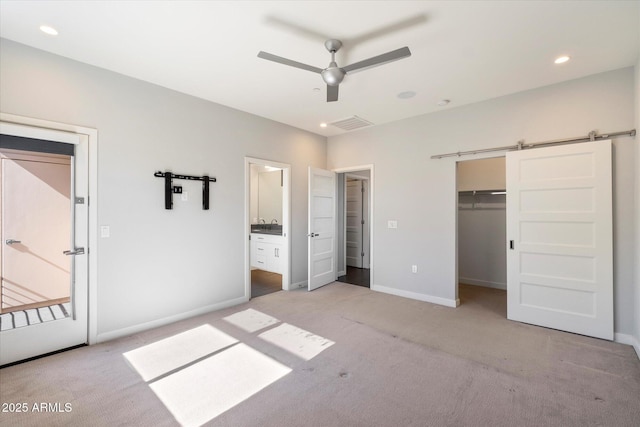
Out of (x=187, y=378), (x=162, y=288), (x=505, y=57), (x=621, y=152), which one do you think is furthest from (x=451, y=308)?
(x=162, y=288)

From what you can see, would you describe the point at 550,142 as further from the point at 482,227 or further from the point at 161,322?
the point at 161,322

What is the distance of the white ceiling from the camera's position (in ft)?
6.92

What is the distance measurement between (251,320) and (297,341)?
0.84 m

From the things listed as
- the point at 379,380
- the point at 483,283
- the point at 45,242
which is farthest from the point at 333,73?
the point at 483,283

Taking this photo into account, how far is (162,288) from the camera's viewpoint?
3.39m

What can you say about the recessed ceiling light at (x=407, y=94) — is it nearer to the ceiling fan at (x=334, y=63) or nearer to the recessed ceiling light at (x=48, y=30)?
the ceiling fan at (x=334, y=63)

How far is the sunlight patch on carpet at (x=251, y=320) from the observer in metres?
3.33

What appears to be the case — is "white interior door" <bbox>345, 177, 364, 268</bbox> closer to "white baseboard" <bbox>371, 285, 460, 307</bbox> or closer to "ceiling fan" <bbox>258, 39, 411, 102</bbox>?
"white baseboard" <bbox>371, 285, 460, 307</bbox>

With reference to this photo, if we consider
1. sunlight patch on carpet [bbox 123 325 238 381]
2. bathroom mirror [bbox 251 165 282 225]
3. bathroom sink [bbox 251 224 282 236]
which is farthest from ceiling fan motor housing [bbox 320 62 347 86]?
bathroom mirror [bbox 251 165 282 225]

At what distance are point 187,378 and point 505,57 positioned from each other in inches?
163

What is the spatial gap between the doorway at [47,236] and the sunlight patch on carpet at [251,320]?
1.46 m

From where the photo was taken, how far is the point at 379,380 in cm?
230

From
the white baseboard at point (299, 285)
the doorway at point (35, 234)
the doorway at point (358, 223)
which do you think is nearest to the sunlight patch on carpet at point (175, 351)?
the doorway at point (35, 234)

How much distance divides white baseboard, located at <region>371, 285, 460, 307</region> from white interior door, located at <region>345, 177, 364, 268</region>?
1.97 meters
